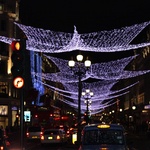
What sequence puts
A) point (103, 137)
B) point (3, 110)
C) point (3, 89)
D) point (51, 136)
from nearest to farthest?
1. point (103, 137)
2. point (51, 136)
3. point (3, 110)
4. point (3, 89)

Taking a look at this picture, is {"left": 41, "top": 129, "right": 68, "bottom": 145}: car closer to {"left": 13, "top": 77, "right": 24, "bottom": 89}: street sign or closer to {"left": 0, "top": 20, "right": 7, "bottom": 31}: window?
{"left": 13, "top": 77, "right": 24, "bottom": 89}: street sign

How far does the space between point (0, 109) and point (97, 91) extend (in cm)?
4082

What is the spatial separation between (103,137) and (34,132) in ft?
101

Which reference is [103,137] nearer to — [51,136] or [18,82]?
[18,82]

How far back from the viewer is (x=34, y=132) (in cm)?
4478

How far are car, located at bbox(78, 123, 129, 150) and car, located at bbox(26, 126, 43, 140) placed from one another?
29798mm

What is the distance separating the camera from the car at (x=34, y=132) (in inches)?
1745

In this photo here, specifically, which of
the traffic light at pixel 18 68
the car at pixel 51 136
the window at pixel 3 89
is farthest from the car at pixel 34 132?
the traffic light at pixel 18 68

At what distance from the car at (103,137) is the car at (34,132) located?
29.8m

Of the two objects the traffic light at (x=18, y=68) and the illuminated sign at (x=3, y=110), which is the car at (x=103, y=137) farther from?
the illuminated sign at (x=3, y=110)

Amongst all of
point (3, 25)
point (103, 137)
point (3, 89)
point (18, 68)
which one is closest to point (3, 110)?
point (3, 89)

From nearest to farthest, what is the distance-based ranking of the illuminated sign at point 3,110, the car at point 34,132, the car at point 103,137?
the car at point 103,137
the car at point 34,132
the illuminated sign at point 3,110

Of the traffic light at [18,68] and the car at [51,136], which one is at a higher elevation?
the traffic light at [18,68]

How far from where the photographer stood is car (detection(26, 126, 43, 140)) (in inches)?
1745
